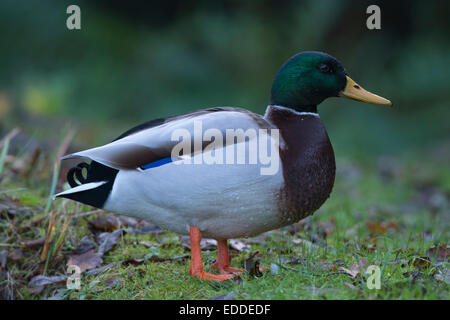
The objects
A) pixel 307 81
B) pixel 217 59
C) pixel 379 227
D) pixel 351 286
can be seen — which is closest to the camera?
pixel 351 286

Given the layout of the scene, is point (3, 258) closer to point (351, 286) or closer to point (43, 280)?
point (43, 280)

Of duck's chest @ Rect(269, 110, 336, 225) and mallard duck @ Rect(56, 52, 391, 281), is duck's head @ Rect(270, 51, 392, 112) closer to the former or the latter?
mallard duck @ Rect(56, 52, 391, 281)

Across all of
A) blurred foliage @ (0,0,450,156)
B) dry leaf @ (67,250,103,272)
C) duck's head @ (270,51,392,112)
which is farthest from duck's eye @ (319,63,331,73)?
blurred foliage @ (0,0,450,156)

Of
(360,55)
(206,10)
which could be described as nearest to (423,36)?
(360,55)

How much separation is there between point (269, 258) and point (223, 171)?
82 centimetres

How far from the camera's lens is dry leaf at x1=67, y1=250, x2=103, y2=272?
10.4 feet

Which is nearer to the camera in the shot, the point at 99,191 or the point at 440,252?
the point at 99,191

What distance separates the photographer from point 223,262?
298 centimetres

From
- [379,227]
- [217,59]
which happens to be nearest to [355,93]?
[379,227]

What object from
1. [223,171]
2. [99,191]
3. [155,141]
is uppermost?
[155,141]

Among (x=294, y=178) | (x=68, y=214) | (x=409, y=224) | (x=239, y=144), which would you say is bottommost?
(x=409, y=224)
